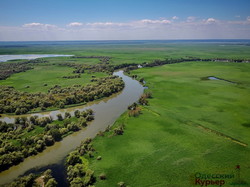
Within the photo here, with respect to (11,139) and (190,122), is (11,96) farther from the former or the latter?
(190,122)

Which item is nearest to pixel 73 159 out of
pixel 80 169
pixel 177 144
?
pixel 80 169

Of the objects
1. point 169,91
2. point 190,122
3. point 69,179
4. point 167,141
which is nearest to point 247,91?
point 169,91

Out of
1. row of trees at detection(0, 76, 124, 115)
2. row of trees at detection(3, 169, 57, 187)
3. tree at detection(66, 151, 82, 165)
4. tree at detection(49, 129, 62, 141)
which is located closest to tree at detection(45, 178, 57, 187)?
row of trees at detection(3, 169, 57, 187)

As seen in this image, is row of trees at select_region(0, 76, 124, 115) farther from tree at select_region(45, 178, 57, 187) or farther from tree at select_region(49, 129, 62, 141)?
tree at select_region(45, 178, 57, 187)

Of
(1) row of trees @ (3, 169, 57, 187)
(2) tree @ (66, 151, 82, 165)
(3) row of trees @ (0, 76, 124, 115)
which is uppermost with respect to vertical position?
(3) row of trees @ (0, 76, 124, 115)

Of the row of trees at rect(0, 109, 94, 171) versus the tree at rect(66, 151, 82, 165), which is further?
the row of trees at rect(0, 109, 94, 171)

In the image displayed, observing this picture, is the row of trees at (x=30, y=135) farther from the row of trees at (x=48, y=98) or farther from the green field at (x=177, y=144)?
the row of trees at (x=48, y=98)
